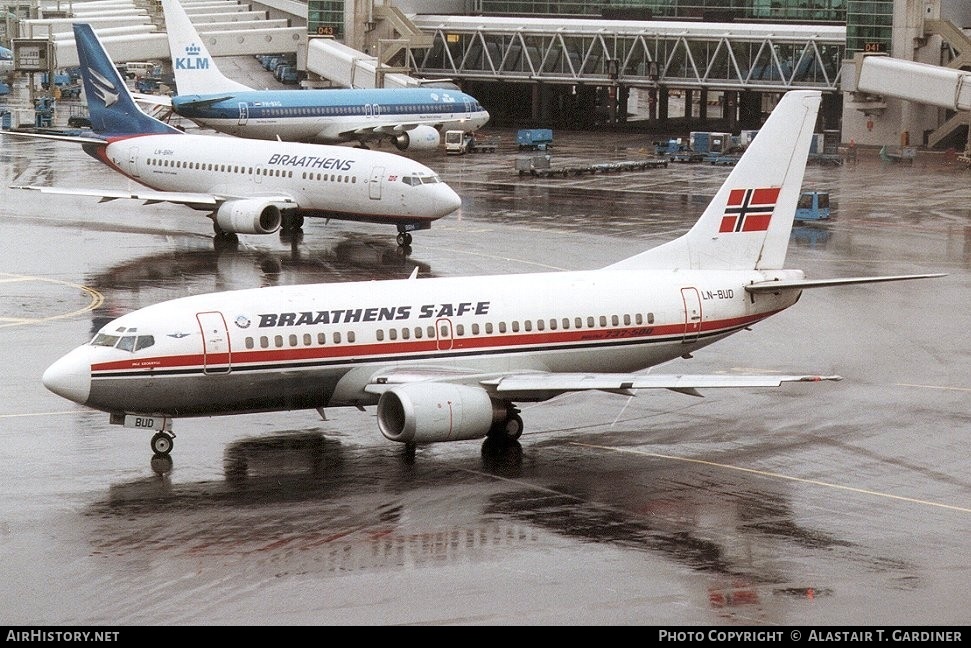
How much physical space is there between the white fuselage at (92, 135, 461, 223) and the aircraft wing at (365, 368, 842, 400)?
104 ft

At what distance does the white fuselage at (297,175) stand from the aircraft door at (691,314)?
1127 inches

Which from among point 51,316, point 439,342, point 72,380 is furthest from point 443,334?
point 51,316

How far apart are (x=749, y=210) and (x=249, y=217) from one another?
A: 102 ft

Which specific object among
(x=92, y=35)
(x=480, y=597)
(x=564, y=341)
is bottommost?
(x=480, y=597)

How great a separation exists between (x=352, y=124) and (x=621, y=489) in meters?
75.5

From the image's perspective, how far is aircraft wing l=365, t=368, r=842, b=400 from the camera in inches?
1352

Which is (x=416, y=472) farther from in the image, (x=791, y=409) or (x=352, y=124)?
(x=352, y=124)

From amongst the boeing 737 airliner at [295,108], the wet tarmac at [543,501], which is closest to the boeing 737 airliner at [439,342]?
the wet tarmac at [543,501]

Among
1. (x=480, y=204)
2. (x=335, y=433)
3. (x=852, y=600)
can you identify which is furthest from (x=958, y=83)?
(x=852, y=600)

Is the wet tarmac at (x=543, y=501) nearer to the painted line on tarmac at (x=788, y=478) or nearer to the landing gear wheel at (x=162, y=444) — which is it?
the painted line on tarmac at (x=788, y=478)

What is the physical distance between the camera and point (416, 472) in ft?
115

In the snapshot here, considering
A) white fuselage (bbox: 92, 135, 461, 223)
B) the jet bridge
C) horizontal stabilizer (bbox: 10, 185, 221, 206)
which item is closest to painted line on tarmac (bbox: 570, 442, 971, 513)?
white fuselage (bbox: 92, 135, 461, 223)

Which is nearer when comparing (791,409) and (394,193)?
(791,409)

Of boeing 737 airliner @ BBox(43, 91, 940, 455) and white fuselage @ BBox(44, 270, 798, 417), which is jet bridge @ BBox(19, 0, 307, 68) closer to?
boeing 737 airliner @ BBox(43, 91, 940, 455)
